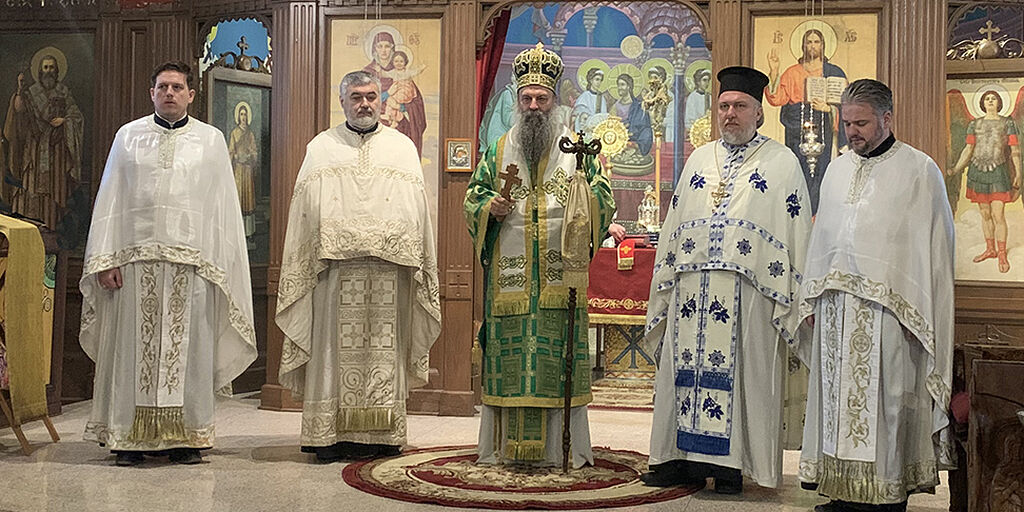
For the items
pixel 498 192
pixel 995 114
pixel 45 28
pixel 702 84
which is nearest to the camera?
pixel 498 192

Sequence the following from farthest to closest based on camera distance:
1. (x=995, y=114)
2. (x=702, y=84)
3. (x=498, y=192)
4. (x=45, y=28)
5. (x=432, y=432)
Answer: (x=702, y=84), (x=45, y=28), (x=995, y=114), (x=432, y=432), (x=498, y=192)

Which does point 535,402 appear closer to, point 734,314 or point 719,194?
point 734,314

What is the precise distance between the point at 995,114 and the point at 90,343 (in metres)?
5.80

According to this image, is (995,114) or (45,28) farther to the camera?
(45,28)

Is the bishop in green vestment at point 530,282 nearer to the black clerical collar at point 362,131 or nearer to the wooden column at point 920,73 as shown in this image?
the black clerical collar at point 362,131

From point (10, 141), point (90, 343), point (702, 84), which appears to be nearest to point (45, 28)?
point (10, 141)

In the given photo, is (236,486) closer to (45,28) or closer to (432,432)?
(432,432)

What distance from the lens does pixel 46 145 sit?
959cm

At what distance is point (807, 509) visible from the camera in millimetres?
5480

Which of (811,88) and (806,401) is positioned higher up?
(811,88)

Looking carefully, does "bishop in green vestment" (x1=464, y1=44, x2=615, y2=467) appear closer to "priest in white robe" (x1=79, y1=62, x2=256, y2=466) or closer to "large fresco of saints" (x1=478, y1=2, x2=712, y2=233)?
"priest in white robe" (x1=79, y1=62, x2=256, y2=466)

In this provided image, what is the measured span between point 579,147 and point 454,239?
2.72 meters

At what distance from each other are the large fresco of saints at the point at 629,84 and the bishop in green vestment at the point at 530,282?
6132 millimetres

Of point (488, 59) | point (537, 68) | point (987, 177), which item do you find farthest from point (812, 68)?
point (537, 68)
